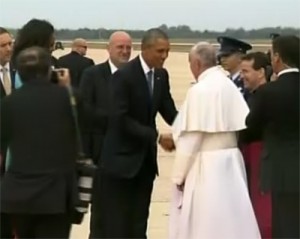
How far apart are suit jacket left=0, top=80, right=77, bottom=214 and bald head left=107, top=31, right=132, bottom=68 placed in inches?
125

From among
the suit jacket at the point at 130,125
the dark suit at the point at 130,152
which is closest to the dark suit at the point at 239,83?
the dark suit at the point at 130,152

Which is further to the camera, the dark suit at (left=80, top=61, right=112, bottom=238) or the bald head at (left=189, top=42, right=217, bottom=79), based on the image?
the dark suit at (left=80, top=61, right=112, bottom=238)

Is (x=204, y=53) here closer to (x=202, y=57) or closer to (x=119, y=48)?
(x=202, y=57)

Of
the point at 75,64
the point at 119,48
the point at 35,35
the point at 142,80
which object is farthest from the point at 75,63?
the point at 35,35

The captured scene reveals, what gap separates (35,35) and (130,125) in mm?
1147

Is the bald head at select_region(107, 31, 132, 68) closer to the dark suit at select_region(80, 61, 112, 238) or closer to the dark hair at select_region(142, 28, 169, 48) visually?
the dark suit at select_region(80, 61, 112, 238)

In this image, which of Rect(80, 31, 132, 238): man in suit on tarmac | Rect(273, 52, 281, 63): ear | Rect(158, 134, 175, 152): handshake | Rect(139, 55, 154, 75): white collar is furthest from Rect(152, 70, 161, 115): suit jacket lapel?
Rect(273, 52, 281, 63): ear

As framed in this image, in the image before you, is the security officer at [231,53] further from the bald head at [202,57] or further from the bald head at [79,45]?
the bald head at [79,45]

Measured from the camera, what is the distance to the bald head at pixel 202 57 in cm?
779

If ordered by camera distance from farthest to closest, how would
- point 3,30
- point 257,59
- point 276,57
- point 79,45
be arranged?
point 79,45
point 3,30
point 257,59
point 276,57

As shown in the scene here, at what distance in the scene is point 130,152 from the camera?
8.17 metres

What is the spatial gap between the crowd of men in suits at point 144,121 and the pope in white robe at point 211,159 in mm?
375

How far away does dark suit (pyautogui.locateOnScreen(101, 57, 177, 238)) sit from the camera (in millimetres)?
8055

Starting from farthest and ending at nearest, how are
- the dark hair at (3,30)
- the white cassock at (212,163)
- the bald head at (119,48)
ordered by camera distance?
1. the bald head at (119,48)
2. the dark hair at (3,30)
3. the white cassock at (212,163)
